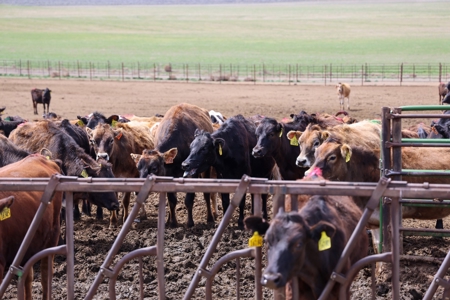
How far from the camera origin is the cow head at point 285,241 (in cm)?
490

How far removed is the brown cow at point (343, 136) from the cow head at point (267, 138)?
27cm

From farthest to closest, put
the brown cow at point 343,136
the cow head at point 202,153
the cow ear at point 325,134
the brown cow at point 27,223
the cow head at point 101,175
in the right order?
the cow head at point 202,153 < the cow ear at point 325,134 < the cow head at point 101,175 < the brown cow at point 343,136 < the brown cow at point 27,223

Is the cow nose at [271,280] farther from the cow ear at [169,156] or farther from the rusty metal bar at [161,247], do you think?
the cow ear at [169,156]

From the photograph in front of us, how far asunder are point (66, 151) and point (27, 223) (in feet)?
11.6

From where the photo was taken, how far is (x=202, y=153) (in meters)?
10.9

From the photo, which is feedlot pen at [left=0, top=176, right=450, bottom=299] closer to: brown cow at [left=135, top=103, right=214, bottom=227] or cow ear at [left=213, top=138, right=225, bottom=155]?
brown cow at [left=135, top=103, right=214, bottom=227]

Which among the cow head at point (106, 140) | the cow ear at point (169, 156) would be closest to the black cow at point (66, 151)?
the cow head at point (106, 140)

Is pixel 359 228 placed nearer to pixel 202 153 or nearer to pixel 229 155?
pixel 202 153

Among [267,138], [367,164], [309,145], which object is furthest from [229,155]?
[367,164]

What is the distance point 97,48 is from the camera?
9856 centimetres

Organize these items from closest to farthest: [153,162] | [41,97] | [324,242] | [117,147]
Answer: [324,242] < [153,162] < [117,147] < [41,97]

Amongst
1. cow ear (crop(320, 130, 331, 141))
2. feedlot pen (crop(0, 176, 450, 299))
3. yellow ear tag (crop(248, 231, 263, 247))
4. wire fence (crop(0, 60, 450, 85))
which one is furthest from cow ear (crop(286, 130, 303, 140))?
wire fence (crop(0, 60, 450, 85))

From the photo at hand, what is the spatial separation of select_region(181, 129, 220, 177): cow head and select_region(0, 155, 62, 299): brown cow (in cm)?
306

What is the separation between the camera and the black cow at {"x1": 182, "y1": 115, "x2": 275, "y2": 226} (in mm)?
10867
